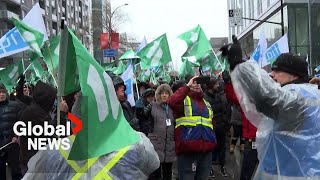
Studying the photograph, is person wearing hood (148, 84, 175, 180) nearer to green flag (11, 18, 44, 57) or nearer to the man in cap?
the man in cap

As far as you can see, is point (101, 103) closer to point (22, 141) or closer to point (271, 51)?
point (22, 141)

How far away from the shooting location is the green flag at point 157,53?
32.7 feet

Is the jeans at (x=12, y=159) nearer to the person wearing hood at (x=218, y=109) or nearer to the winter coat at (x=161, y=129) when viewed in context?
the winter coat at (x=161, y=129)

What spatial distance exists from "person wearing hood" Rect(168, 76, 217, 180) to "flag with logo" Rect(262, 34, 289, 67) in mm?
4437

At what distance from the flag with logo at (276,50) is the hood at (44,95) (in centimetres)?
597

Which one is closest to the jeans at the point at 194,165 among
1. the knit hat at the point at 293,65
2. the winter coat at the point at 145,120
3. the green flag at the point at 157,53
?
the winter coat at the point at 145,120

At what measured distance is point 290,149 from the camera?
293cm

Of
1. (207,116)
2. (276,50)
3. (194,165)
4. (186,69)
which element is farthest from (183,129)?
(186,69)

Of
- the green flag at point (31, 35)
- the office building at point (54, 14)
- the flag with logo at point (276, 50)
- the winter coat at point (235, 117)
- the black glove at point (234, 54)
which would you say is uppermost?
the office building at point (54, 14)

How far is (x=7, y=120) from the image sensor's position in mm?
6160

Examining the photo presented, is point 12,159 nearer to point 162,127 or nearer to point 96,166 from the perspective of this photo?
point 162,127

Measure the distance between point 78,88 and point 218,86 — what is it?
5652 mm

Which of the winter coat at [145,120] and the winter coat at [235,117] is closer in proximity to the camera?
the winter coat at [145,120]

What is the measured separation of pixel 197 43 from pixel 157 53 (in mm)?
1452
